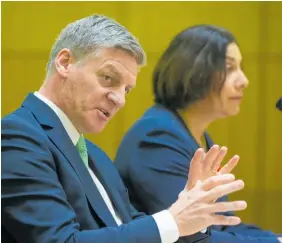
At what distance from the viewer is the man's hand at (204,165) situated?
1.32 meters

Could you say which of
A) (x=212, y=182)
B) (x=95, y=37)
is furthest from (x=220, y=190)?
(x=95, y=37)

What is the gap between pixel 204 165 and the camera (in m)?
1.37

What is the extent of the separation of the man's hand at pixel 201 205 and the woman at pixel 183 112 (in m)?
0.49

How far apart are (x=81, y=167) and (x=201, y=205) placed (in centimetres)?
30

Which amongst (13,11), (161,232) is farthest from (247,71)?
(161,232)

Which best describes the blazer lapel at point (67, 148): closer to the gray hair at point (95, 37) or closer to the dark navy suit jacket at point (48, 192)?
the dark navy suit jacket at point (48, 192)

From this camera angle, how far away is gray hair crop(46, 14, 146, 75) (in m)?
1.35

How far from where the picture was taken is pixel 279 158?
10.8ft

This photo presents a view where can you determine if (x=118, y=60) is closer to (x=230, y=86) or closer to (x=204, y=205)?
(x=204, y=205)

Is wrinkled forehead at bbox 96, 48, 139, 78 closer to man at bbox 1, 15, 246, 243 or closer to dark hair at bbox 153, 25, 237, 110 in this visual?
man at bbox 1, 15, 246, 243

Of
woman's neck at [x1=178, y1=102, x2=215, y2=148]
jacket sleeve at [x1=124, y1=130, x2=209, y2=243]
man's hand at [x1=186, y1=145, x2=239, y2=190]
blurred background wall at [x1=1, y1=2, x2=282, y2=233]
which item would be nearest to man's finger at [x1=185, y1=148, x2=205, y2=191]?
man's hand at [x1=186, y1=145, x2=239, y2=190]

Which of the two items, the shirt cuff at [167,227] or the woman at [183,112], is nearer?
the shirt cuff at [167,227]

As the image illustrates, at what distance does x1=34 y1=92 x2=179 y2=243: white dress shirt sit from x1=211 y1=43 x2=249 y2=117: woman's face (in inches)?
26.5

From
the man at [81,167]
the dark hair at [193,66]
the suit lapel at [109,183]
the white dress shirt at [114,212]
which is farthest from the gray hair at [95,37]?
the dark hair at [193,66]
